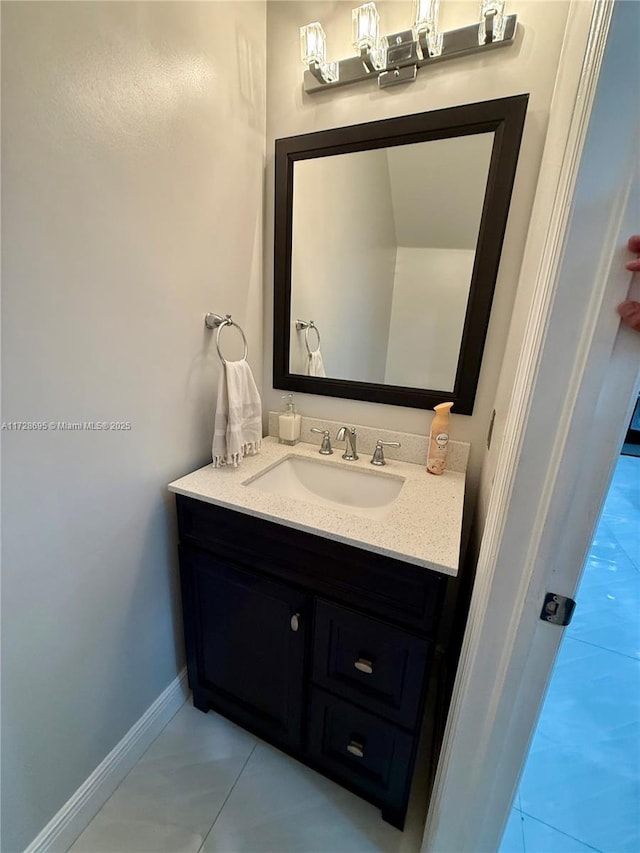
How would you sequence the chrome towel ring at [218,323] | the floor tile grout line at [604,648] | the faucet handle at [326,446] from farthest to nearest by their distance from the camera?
1. the floor tile grout line at [604,648]
2. the faucet handle at [326,446]
3. the chrome towel ring at [218,323]

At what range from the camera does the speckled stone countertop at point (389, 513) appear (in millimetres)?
844

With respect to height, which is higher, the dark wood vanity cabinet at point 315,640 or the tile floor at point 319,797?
the dark wood vanity cabinet at point 315,640

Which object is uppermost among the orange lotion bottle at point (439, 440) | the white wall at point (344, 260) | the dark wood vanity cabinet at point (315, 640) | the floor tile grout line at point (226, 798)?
the white wall at point (344, 260)

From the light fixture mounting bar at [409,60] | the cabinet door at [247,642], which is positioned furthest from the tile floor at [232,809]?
the light fixture mounting bar at [409,60]

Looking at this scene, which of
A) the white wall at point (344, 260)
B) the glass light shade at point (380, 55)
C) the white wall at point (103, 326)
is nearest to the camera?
the white wall at point (103, 326)

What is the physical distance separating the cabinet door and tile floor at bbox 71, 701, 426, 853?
109mm

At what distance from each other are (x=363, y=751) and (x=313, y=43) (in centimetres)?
214

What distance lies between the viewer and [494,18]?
958 millimetres

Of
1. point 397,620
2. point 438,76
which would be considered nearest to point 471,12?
point 438,76

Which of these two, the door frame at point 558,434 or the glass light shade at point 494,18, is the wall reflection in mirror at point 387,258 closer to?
the glass light shade at point 494,18

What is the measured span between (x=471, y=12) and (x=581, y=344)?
3.79 ft

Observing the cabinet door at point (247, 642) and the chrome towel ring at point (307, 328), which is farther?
the chrome towel ring at point (307, 328)

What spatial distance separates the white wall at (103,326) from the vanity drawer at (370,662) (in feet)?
1.92

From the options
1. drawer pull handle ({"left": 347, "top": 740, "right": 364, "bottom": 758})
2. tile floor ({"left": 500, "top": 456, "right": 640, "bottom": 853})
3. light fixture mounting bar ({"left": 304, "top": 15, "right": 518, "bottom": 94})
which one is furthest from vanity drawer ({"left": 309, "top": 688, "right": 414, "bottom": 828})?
light fixture mounting bar ({"left": 304, "top": 15, "right": 518, "bottom": 94})
